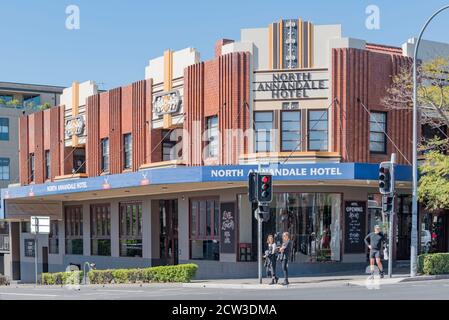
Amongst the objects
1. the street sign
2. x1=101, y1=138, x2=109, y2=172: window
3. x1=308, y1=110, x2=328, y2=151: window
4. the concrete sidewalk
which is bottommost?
the concrete sidewalk

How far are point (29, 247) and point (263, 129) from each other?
→ 77.9ft

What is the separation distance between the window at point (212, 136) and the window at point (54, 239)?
16.9 meters

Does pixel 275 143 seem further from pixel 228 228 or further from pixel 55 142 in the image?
pixel 55 142

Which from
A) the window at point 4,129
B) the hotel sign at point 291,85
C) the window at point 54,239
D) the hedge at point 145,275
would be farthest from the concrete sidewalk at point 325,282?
the window at point 4,129

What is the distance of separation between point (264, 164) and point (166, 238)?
9559mm

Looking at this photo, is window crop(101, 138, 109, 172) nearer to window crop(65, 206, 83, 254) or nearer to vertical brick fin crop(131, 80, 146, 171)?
vertical brick fin crop(131, 80, 146, 171)

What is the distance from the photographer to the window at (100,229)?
39.1 metres

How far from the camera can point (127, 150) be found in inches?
1448

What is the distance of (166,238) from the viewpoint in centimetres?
3497

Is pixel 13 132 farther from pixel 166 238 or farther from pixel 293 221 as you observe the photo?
pixel 293 221

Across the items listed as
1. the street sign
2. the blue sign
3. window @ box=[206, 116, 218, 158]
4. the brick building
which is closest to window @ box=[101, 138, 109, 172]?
the brick building

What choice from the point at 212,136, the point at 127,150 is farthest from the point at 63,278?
the point at 212,136

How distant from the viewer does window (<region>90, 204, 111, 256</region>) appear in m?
39.1

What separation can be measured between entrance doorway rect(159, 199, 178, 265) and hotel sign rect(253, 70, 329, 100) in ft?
25.9
